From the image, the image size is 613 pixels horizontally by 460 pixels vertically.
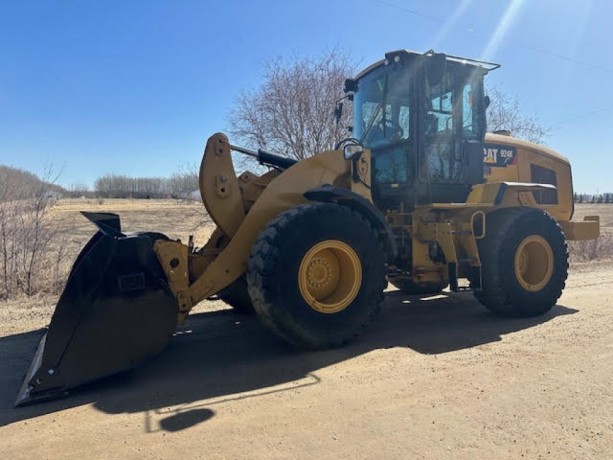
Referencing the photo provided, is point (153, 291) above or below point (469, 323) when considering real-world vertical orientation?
above

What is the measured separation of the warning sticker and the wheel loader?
2 centimetres

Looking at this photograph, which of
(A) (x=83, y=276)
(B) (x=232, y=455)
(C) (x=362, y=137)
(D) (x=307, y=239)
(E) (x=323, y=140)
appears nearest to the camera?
(B) (x=232, y=455)

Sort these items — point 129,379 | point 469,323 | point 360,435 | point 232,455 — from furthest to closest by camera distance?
point 469,323 < point 129,379 < point 360,435 < point 232,455

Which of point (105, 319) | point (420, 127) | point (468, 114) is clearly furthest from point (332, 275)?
point (468, 114)

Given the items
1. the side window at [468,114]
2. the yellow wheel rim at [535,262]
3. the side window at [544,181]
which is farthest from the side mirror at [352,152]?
the side window at [544,181]

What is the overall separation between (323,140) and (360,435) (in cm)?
1269

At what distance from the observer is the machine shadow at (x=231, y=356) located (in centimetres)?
369

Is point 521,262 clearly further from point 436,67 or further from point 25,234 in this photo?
point 25,234

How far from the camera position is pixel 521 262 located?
21.2ft

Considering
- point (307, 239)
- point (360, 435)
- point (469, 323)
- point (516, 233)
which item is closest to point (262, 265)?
point (307, 239)

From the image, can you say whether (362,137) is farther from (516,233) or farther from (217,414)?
(217,414)

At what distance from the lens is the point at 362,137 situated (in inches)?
264

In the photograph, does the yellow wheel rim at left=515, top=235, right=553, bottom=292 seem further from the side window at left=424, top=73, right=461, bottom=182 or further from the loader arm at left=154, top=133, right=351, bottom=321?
the loader arm at left=154, top=133, right=351, bottom=321

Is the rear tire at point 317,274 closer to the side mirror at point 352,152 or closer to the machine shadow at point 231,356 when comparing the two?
the machine shadow at point 231,356
